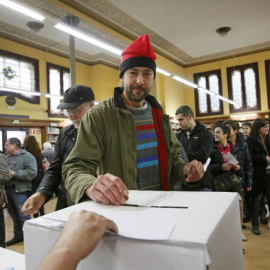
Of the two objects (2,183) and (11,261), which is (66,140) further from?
(2,183)

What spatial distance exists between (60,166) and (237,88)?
1227 centimetres

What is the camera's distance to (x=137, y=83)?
1312mm

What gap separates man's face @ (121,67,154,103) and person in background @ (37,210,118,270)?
2.89 feet

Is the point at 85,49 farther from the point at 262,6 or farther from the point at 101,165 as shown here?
the point at 101,165

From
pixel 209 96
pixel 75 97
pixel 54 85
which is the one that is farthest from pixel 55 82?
pixel 75 97

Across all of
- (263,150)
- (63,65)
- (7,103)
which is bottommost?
(263,150)

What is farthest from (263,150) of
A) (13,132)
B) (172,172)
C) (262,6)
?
(13,132)

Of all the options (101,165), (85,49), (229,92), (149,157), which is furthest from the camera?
(229,92)

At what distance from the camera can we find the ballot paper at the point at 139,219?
507 millimetres

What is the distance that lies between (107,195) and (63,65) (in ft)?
36.4

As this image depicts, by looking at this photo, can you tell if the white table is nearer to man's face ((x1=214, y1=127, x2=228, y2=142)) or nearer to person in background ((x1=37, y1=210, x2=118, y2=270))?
person in background ((x1=37, y1=210, x2=118, y2=270))

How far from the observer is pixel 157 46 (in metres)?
11.0

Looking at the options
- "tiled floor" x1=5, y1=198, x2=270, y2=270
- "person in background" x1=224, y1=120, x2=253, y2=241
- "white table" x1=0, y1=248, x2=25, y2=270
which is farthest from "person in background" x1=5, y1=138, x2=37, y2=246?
"person in background" x1=224, y1=120, x2=253, y2=241

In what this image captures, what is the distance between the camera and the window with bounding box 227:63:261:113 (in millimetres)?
12203
